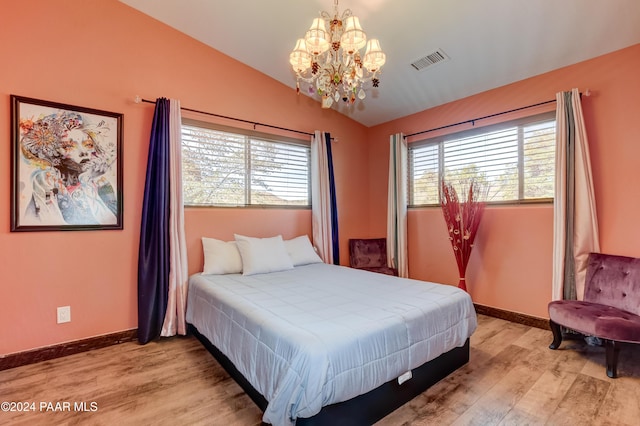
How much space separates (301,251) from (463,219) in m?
→ 1.92

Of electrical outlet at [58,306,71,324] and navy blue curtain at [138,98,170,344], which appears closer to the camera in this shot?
electrical outlet at [58,306,71,324]

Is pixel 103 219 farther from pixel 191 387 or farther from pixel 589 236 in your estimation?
pixel 589 236

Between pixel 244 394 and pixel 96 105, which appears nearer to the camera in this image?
pixel 244 394

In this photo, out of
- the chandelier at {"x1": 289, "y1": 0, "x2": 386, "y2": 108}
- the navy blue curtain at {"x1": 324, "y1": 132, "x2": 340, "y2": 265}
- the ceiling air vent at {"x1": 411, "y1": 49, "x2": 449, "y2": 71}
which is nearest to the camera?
the chandelier at {"x1": 289, "y1": 0, "x2": 386, "y2": 108}

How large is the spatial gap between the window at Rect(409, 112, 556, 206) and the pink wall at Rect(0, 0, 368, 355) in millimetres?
2323

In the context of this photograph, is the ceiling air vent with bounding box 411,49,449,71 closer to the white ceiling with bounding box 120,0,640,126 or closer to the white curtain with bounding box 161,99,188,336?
the white ceiling with bounding box 120,0,640,126

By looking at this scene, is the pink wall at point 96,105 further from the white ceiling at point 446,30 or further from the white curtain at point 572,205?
the white curtain at point 572,205

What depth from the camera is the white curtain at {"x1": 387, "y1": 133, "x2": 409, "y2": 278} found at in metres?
4.15

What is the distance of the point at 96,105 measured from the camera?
268 centimetres

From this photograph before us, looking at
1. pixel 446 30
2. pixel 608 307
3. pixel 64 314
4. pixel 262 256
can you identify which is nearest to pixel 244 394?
pixel 262 256

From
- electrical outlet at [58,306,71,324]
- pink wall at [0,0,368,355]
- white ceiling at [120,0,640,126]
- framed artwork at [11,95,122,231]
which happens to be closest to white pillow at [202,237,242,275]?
pink wall at [0,0,368,355]

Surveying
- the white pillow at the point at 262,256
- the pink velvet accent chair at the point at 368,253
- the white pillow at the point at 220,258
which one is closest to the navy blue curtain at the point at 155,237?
the white pillow at the point at 220,258

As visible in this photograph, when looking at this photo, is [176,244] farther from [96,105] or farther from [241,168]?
[96,105]

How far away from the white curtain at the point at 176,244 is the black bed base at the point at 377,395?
0.74m
